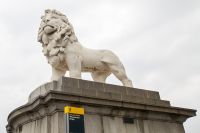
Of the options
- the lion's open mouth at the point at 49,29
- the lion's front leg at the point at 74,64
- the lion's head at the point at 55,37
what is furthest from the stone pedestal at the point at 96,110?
the lion's open mouth at the point at 49,29

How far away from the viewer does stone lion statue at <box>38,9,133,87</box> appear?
25.0 feet

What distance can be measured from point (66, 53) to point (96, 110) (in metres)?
2.50

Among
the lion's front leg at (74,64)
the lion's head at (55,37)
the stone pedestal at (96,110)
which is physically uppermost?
the lion's head at (55,37)

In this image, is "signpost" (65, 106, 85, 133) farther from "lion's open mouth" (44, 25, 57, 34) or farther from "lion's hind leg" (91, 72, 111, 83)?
"lion's hind leg" (91, 72, 111, 83)

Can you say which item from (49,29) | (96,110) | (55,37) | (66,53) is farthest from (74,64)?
(96,110)

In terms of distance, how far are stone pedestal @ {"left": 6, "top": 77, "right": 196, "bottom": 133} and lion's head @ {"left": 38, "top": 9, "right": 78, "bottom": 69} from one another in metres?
1.35

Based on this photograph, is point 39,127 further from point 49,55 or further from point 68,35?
point 68,35

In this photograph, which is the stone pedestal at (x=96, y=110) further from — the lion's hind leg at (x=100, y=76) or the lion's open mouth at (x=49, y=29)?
the lion's open mouth at (x=49, y=29)

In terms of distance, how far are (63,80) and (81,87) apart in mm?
600

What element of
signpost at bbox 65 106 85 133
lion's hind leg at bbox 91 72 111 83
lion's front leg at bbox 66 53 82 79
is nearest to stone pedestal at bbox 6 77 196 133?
lion's front leg at bbox 66 53 82 79

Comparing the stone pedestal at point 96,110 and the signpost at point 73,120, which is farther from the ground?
the stone pedestal at point 96,110

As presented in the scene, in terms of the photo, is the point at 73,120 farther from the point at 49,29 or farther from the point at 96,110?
the point at 49,29

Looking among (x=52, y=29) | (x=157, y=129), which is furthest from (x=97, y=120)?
(x=52, y=29)

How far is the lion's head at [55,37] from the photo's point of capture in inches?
300
